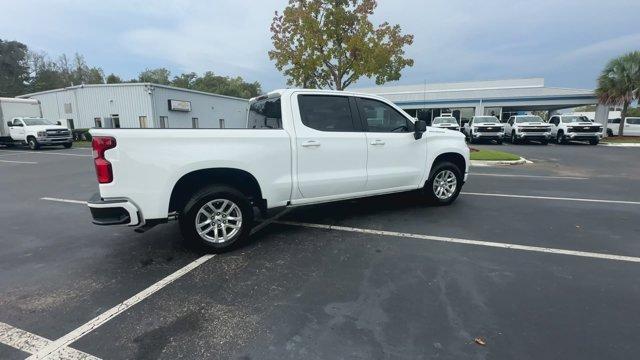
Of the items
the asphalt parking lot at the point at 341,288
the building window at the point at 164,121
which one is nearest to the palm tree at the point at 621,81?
the asphalt parking lot at the point at 341,288

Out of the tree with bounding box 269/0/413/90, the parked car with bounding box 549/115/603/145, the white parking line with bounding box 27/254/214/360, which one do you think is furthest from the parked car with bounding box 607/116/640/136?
the white parking line with bounding box 27/254/214/360

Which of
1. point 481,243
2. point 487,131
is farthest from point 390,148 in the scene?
point 487,131

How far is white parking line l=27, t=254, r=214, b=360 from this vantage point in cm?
253

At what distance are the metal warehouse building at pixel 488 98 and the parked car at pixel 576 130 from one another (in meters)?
10.7

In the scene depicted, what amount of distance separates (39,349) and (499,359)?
3.29 m

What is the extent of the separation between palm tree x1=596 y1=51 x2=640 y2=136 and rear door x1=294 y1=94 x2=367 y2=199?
3072 centimetres

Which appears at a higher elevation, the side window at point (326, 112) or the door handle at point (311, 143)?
the side window at point (326, 112)

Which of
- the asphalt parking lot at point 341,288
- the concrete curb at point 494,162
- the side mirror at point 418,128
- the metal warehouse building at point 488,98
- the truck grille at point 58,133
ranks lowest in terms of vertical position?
the asphalt parking lot at point 341,288

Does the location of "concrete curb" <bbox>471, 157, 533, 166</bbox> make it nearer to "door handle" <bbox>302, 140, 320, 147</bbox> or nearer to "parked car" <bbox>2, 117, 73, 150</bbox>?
Result: "door handle" <bbox>302, 140, 320, 147</bbox>

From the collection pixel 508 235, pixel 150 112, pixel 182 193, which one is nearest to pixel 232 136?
pixel 182 193

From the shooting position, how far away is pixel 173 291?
11.1ft

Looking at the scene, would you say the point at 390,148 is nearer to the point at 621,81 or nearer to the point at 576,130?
the point at 576,130

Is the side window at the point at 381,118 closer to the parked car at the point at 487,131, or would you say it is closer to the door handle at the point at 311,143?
the door handle at the point at 311,143

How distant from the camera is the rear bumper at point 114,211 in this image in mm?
3590
